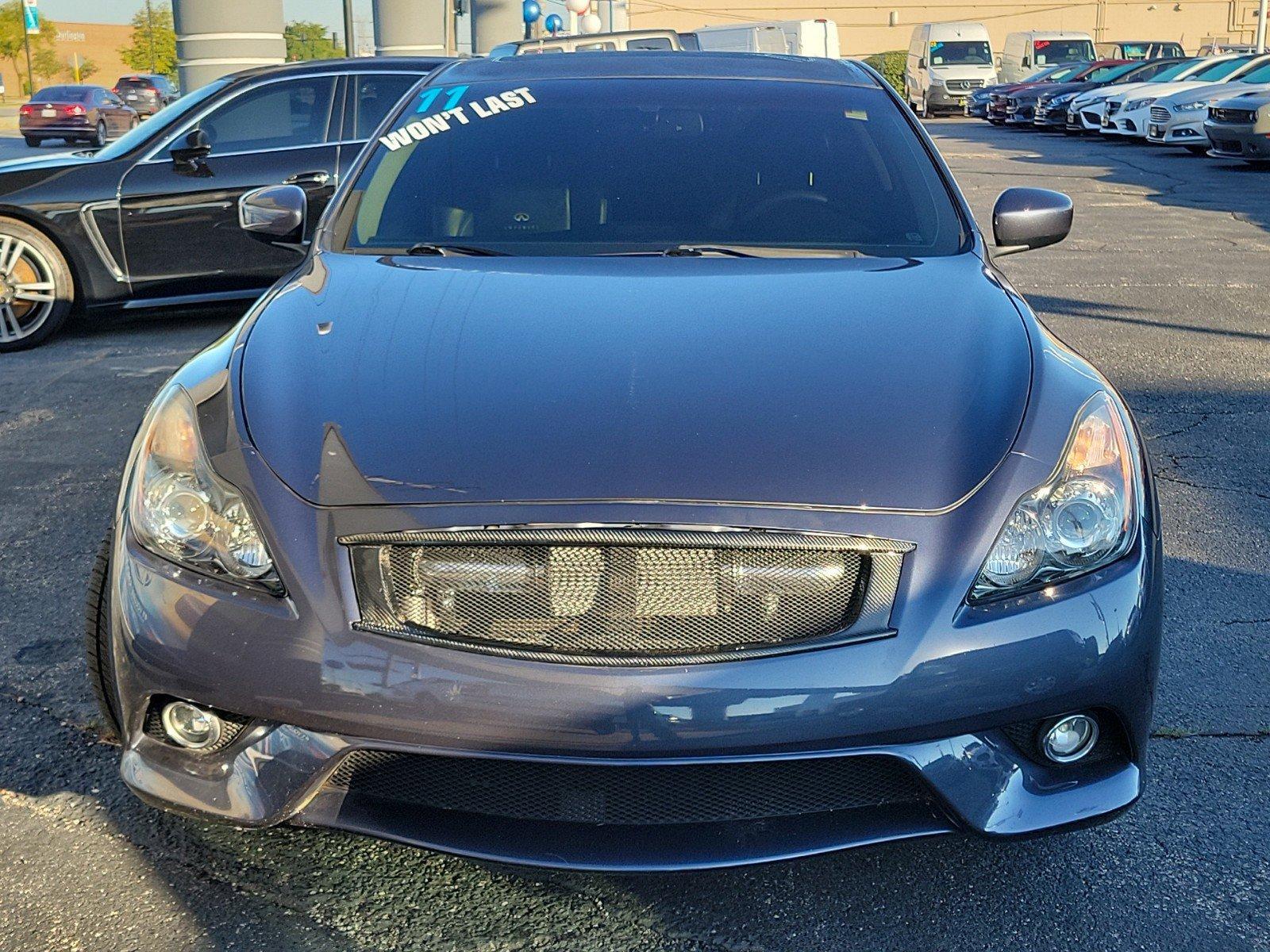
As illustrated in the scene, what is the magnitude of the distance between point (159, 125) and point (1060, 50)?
4215 centimetres

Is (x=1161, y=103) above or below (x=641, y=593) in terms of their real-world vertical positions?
above

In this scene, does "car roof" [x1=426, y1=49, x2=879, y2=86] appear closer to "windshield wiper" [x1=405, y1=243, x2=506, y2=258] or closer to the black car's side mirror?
"windshield wiper" [x1=405, y1=243, x2=506, y2=258]

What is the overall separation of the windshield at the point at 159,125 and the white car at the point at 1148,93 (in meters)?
19.5

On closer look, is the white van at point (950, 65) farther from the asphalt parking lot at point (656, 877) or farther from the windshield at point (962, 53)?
the asphalt parking lot at point (656, 877)

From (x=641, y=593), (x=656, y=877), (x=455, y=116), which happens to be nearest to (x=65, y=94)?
(x=455, y=116)

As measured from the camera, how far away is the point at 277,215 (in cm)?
404

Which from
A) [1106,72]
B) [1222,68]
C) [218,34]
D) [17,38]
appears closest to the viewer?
[218,34]

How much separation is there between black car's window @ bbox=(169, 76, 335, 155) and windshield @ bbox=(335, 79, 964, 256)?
14.2 feet

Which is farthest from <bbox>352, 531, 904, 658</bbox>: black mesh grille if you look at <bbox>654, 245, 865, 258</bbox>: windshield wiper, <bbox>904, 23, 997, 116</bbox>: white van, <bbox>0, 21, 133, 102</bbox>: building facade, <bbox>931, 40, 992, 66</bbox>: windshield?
<bbox>0, 21, 133, 102</bbox>: building facade

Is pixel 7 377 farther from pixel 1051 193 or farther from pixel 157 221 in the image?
pixel 1051 193

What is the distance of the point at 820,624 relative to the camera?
89.3 inches

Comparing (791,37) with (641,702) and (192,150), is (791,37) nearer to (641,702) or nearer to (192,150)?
(192,150)

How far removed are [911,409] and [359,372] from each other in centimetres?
104

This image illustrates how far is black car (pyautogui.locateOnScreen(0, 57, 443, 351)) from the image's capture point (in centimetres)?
762
